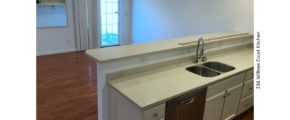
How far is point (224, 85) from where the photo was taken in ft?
7.08

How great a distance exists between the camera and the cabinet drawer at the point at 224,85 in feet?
6.61

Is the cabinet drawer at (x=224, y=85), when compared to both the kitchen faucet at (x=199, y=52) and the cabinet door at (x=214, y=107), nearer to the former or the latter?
the cabinet door at (x=214, y=107)

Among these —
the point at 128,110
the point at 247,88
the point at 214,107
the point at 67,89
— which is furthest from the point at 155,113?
the point at 67,89

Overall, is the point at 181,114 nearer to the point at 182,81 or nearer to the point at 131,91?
the point at 182,81

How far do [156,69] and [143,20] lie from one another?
12.6 ft

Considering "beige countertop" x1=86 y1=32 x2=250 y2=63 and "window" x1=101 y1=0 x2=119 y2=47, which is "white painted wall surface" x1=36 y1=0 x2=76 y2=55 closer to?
"window" x1=101 y1=0 x2=119 y2=47

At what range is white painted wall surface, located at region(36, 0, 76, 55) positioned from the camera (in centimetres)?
509

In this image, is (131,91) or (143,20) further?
(143,20)

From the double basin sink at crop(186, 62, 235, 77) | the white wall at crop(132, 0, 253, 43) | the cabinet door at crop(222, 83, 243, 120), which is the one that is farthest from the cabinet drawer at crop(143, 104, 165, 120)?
the white wall at crop(132, 0, 253, 43)

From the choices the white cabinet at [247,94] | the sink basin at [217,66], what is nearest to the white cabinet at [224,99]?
the white cabinet at [247,94]

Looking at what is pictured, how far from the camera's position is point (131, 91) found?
1.71 m

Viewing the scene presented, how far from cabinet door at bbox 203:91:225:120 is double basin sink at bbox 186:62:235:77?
29 centimetres

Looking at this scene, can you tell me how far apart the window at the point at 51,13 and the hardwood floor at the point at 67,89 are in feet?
2.81
